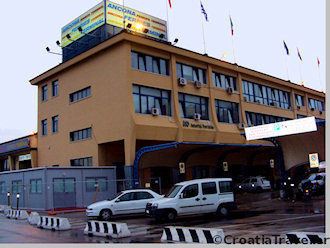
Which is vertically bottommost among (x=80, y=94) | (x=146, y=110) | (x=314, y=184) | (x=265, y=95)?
(x=314, y=184)

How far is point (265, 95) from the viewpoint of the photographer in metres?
49.7

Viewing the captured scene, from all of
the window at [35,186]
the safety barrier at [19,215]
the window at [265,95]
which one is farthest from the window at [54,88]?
the window at [265,95]

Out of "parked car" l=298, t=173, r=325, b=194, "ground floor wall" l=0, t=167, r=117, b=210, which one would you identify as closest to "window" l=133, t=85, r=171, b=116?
"ground floor wall" l=0, t=167, r=117, b=210

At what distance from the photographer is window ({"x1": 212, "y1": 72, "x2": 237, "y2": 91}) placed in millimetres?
42469

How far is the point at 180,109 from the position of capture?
3725cm

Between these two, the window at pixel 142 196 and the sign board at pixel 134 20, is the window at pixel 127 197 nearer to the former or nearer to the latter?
the window at pixel 142 196

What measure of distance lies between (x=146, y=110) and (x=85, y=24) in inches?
487

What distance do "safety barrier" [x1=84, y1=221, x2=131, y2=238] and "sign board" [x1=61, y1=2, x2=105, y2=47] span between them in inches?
986

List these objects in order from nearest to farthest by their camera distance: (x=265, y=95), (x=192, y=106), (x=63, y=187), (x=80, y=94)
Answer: (x=63, y=187) → (x=192, y=106) → (x=80, y=94) → (x=265, y=95)

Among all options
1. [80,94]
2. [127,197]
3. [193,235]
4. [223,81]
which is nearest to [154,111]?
[80,94]

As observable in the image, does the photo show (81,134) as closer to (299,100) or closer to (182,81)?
(182,81)

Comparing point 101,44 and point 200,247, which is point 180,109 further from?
point 200,247

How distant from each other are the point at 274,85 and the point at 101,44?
81.4 feet

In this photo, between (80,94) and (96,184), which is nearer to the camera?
(96,184)
